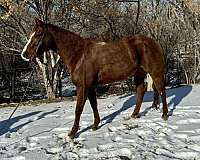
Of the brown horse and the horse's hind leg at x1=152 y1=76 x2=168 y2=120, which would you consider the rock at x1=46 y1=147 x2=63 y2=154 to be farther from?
the horse's hind leg at x1=152 y1=76 x2=168 y2=120

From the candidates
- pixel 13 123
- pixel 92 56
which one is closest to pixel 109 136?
pixel 92 56

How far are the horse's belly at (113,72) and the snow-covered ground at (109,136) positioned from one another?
0.82 metres

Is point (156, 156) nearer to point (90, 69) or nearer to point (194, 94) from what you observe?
point (90, 69)

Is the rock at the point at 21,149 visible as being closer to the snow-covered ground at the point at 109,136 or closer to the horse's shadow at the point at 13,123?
the snow-covered ground at the point at 109,136

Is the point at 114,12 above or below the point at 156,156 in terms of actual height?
above

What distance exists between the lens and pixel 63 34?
6801mm

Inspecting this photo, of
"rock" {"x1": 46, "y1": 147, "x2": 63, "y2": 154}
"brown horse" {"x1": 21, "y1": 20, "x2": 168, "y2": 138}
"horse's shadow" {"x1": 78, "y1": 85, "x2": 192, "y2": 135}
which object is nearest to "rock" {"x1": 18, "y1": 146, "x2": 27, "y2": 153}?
"rock" {"x1": 46, "y1": 147, "x2": 63, "y2": 154}

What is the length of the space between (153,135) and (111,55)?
5.06 feet

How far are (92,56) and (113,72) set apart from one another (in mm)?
483

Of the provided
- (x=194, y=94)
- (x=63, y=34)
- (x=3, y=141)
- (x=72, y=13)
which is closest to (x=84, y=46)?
(x=63, y=34)

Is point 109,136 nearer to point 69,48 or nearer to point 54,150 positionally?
point 54,150

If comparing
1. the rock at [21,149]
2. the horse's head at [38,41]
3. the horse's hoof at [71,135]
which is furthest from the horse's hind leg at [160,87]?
the rock at [21,149]

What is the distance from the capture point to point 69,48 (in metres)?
6.80

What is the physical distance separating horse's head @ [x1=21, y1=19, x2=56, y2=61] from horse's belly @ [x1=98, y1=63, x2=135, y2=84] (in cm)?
99
